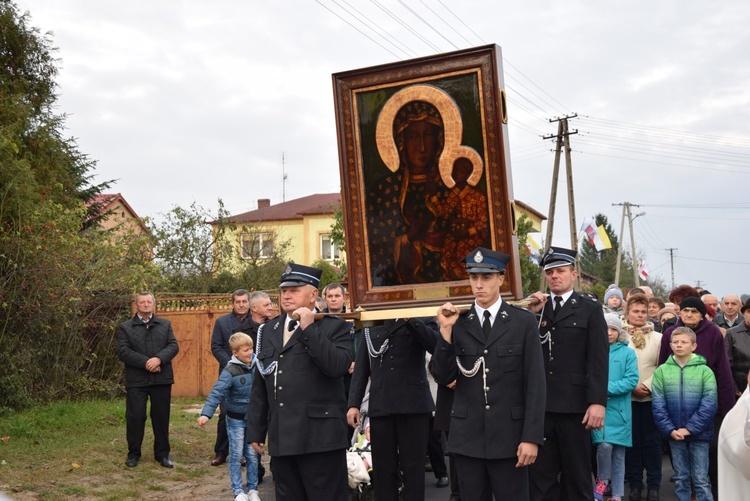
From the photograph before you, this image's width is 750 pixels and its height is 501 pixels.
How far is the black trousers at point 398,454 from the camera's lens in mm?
6996

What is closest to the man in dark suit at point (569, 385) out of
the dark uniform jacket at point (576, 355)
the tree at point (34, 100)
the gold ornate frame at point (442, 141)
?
the dark uniform jacket at point (576, 355)

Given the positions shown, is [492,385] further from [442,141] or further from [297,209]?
[297,209]

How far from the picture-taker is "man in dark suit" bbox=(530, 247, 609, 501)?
6.53m

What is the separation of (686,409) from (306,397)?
156 inches

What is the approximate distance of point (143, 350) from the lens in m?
10.6

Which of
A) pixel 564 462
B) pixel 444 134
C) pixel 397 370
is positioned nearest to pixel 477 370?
pixel 564 462

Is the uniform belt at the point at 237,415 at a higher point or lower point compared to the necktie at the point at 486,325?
lower

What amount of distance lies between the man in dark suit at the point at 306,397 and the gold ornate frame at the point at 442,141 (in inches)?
25.9

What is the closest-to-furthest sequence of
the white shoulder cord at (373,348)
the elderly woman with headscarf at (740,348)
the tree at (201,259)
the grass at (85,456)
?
the white shoulder cord at (373,348)
the elderly woman with headscarf at (740,348)
the grass at (85,456)
the tree at (201,259)

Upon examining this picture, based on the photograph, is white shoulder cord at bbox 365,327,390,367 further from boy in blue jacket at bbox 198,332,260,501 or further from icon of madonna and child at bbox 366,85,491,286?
boy in blue jacket at bbox 198,332,260,501

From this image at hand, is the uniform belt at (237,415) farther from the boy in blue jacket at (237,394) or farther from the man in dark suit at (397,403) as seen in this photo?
the man in dark suit at (397,403)

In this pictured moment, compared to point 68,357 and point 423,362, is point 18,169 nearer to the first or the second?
point 68,357

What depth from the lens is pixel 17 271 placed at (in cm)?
1248

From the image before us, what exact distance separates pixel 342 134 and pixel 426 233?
1.03 m
